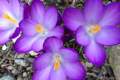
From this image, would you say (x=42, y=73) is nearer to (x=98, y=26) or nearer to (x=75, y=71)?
(x=75, y=71)

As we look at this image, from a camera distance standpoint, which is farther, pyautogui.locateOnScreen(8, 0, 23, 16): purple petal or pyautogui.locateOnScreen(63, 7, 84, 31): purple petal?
pyautogui.locateOnScreen(8, 0, 23, 16): purple petal

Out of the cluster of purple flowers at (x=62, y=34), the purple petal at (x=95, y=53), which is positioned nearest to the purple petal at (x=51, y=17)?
the cluster of purple flowers at (x=62, y=34)

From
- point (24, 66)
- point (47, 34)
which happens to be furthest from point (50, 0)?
point (47, 34)

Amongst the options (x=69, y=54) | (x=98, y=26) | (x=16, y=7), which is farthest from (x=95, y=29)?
(x=16, y=7)

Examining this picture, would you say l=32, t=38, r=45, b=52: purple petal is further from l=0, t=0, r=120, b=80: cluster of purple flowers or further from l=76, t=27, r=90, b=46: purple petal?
l=76, t=27, r=90, b=46: purple petal

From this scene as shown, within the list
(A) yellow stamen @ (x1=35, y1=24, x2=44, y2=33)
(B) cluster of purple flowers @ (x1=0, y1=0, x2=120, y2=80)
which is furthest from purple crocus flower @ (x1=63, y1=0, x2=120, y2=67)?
(A) yellow stamen @ (x1=35, y1=24, x2=44, y2=33)

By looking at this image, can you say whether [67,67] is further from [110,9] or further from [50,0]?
[50,0]
